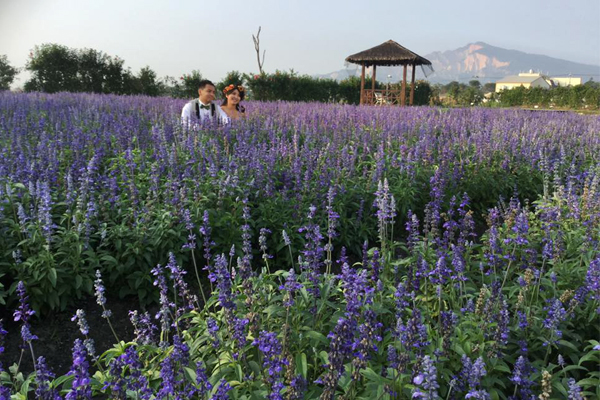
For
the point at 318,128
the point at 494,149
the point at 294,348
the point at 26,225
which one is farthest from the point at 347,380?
the point at 318,128

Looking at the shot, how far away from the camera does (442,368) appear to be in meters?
2.61

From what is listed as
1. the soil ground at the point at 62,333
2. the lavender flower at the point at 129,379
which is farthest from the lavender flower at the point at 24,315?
the soil ground at the point at 62,333

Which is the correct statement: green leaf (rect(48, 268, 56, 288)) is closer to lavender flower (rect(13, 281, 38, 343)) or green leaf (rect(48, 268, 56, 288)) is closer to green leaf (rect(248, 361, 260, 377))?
lavender flower (rect(13, 281, 38, 343))

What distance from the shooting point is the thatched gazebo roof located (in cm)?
2597

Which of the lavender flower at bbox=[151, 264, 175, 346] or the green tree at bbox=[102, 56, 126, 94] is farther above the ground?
the green tree at bbox=[102, 56, 126, 94]

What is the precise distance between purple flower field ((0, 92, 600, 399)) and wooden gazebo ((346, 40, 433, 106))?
17842 mm

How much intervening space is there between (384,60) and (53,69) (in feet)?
58.6

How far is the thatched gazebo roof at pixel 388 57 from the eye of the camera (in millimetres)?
25969

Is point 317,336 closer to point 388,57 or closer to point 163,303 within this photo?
point 163,303

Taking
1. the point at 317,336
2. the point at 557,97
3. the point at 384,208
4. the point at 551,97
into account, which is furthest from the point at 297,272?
the point at 551,97

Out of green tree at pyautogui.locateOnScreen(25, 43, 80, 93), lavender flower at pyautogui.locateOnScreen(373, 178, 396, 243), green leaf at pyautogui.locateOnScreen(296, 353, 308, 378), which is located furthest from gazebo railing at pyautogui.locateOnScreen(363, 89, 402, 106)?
green leaf at pyautogui.locateOnScreen(296, 353, 308, 378)

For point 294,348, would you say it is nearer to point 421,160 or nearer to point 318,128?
point 421,160

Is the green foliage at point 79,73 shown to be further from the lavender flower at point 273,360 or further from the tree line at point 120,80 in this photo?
the lavender flower at point 273,360

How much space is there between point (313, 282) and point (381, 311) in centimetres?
47
